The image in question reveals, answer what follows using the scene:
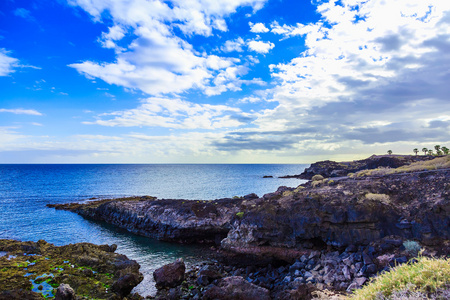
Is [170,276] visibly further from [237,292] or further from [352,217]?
[352,217]

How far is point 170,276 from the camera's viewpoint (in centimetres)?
1969

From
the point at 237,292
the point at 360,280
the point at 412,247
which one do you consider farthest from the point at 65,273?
the point at 412,247

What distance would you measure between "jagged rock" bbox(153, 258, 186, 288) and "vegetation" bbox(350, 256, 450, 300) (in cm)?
1588

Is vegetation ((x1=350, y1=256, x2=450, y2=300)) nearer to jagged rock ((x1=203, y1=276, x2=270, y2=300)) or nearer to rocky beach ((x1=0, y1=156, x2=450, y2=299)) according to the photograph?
rocky beach ((x1=0, y1=156, x2=450, y2=299))

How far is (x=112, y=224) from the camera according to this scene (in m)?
44.1

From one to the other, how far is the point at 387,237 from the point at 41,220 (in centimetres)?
5002

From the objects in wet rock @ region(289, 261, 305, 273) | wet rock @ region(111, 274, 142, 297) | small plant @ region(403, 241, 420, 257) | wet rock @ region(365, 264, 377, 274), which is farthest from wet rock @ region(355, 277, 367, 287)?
wet rock @ region(111, 274, 142, 297)

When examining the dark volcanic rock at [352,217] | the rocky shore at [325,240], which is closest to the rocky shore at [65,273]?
the rocky shore at [325,240]

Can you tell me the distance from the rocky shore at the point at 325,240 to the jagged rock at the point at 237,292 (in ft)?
0.18

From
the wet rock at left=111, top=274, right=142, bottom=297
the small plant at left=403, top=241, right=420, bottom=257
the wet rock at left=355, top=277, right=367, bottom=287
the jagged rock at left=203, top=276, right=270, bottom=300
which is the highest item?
the small plant at left=403, top=241, right=420, bottom=257

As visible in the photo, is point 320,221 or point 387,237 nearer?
point 387,237

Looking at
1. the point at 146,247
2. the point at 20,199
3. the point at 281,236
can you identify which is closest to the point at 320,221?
the point at 281,236

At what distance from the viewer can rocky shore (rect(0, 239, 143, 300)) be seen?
673 inches

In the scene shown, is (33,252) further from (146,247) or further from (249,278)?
(249,278)
